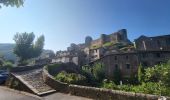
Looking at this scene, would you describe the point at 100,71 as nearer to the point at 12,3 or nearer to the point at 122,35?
the point at 122,35

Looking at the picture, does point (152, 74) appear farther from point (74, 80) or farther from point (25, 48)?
point (25, 48)

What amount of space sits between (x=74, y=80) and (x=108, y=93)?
6.21 m

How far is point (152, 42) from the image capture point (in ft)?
186

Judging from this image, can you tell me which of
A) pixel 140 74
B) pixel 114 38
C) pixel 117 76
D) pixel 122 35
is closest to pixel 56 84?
pixel 140 74

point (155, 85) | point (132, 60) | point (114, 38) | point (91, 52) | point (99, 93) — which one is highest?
point (114, 38)

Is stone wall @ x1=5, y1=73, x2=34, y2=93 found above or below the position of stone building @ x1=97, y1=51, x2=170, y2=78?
below

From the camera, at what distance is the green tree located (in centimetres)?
5920

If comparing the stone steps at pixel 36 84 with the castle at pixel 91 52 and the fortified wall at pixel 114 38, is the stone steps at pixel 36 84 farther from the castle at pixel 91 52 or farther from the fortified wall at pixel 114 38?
the fortified wall at pixel 114 38

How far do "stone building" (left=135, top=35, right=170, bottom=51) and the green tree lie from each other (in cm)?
3642

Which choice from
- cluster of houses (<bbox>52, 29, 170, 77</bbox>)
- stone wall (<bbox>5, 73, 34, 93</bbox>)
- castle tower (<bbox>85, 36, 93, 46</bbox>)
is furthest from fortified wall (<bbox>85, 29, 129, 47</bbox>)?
stone wall (<bbox>5, 73, 34, 93</bbox>)

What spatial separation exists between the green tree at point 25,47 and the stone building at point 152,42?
36.4m

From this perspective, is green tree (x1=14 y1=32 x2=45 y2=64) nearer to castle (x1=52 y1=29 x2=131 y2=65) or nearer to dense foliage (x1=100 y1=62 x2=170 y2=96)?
castle (x1=52 y1=29 x2=131 y2=65)

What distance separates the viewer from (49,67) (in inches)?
938

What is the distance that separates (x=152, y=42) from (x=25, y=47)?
4371cm
